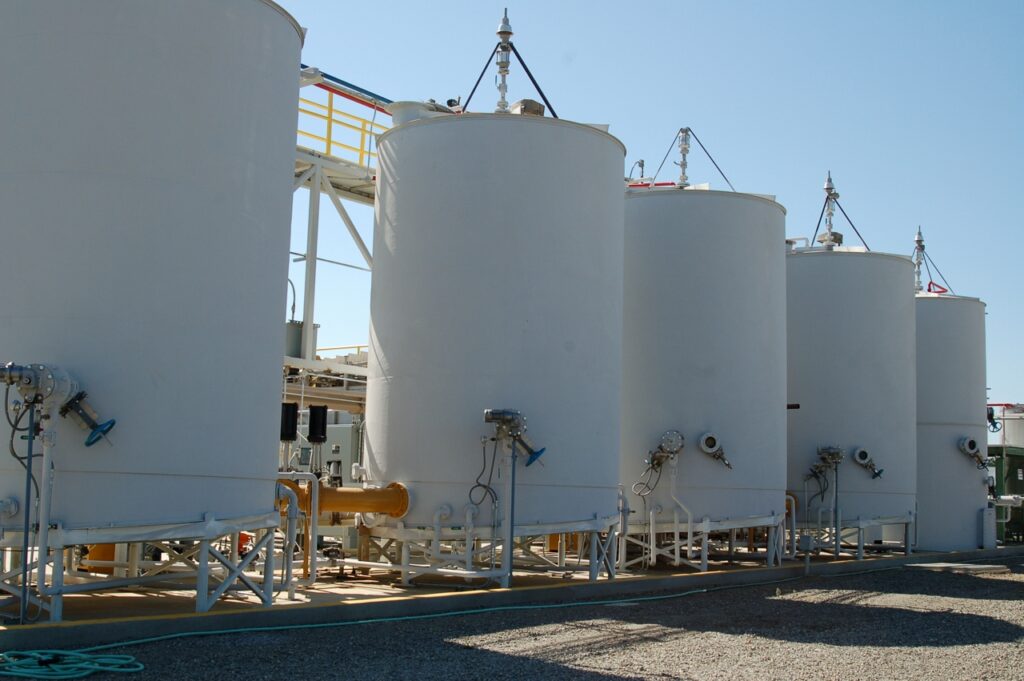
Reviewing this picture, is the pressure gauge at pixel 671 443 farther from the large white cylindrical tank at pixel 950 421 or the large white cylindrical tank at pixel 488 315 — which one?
the large white cylindrical tank at pixel 950 421

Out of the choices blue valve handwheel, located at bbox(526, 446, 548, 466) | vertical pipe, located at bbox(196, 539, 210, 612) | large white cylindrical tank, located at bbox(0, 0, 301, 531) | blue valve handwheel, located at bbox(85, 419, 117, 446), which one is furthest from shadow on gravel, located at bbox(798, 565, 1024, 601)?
blue valve handwheel, located at bbox(85, 419, 117, 446)

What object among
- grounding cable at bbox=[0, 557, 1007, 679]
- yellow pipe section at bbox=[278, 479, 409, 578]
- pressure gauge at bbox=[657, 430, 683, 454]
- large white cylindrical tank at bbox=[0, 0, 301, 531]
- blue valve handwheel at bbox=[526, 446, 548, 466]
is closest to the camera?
grounding cable at bbox=[0, 557, 1007, 679]

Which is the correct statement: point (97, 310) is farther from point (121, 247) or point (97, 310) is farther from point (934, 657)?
point (934, 657)

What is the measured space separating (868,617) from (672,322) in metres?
6.13

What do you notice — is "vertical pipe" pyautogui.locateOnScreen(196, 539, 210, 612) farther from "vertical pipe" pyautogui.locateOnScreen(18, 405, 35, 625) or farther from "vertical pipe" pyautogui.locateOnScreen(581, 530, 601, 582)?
"vertical pipe" pyautogui.locateOnScreen(581, 530, 601, 582)

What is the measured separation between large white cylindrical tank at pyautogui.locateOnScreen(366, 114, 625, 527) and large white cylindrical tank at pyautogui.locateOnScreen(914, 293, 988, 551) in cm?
1258

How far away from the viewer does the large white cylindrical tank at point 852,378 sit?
21062 mm

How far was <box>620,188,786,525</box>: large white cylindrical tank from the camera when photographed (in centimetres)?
1702

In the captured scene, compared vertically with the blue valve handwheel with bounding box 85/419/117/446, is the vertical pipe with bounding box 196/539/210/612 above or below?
below

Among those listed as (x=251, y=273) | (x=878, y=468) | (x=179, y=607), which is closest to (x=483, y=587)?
(x=179, y=607)

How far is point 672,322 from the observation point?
17250 millimetres

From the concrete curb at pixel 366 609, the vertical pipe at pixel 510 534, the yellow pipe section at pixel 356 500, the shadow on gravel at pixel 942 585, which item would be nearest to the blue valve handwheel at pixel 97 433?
the concrete curb at pixel 366 609

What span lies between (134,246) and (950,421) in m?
19.8

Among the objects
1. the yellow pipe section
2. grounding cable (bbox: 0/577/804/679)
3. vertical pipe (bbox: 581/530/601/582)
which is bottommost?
grounding cable (bbox: 0/577/804/679)
